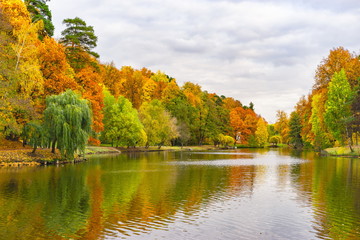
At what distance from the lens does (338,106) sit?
190ft

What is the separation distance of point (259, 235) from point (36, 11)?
55.0 metres

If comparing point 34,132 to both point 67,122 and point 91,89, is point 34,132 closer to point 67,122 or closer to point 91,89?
point 67,122

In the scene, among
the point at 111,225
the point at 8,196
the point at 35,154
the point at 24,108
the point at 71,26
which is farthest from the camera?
the point at 71,26

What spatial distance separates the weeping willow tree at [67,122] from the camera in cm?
3466

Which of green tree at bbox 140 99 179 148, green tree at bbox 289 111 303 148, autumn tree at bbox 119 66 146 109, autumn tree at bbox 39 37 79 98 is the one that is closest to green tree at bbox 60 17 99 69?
autumn tree at bbox 39 37 79 98

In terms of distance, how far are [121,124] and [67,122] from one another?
29510 mm

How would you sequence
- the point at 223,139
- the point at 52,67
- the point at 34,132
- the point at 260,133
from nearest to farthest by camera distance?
the point at 34,132 < the point at 52,67 < the point at 223,139 < the point at 260,133

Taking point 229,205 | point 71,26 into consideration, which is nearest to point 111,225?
point 229,205

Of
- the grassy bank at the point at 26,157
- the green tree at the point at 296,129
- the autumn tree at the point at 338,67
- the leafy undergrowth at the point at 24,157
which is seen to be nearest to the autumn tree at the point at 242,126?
the green tree at the point at 296,129

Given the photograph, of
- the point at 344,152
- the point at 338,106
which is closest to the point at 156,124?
the point at 338,106

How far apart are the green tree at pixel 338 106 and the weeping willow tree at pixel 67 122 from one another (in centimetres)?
4034

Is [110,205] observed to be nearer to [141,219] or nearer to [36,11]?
[141,219]

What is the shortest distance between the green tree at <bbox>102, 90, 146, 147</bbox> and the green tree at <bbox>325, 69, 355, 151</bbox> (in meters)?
33.4

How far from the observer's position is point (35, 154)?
35.5 m
